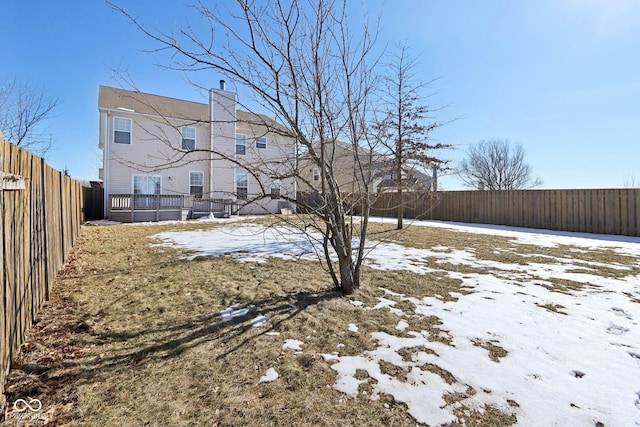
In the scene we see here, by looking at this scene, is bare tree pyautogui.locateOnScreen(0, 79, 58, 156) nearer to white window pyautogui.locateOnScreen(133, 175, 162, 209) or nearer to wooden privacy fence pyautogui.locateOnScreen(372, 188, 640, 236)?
white window pyautogui.locateOnScreen(133, 175, 162, 209)

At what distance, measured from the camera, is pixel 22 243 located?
7.75 feet

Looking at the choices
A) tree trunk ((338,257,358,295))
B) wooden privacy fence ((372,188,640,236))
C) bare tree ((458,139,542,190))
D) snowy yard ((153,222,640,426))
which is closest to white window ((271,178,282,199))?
tree trunk ((338,257,358,295))

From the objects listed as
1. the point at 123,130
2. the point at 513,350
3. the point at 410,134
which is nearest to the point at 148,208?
the point at 123,130

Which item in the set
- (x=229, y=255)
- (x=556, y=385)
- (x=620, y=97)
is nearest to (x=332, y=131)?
(x=556, y=385)

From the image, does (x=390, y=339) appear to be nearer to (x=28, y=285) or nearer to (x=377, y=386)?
(x=377, y=386)

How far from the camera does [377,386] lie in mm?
1913

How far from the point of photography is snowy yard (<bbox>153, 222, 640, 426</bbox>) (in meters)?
1.76

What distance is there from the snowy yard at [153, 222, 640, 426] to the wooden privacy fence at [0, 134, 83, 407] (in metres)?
1.65

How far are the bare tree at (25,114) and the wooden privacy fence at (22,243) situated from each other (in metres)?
13.5

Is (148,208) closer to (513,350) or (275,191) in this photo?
(275,191)

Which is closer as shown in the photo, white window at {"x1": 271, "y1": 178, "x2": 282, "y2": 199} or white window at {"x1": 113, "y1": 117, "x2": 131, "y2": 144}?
white window at {"x1": 271, "y1": 178, "x2": 282, "y2": 199}

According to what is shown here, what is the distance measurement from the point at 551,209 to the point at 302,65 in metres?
12.3

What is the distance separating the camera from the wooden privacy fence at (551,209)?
9.34 meters

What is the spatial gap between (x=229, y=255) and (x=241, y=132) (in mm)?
13423
